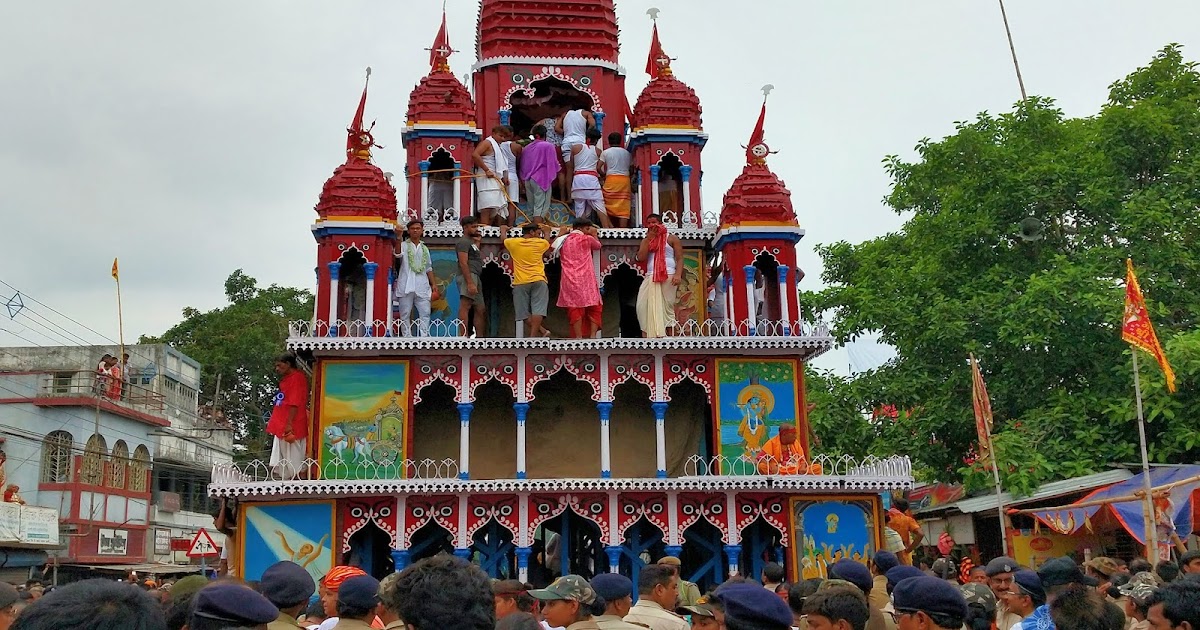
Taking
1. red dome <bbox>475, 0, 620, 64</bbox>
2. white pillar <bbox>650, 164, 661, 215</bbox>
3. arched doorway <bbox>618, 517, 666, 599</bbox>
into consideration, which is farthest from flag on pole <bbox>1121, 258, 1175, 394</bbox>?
red dome <bbox>475, 0, 620, 64</bbox>

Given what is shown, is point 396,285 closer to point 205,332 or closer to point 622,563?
point 622,563

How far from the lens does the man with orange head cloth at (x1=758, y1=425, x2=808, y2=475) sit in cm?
1862

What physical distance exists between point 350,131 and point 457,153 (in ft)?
7.14

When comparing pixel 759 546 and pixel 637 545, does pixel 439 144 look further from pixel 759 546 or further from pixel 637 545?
pixel 759 546

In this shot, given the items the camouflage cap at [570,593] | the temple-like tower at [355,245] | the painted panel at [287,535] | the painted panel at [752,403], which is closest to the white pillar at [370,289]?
the temple-like tower at [355,245]

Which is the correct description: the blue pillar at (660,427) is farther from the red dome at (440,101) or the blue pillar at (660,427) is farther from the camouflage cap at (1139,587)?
the camouflage cap at (1139,587)

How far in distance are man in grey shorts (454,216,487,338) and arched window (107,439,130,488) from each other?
71.7 ft

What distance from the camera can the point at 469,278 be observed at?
19.5 meters

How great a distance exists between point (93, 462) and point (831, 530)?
87.0 feet

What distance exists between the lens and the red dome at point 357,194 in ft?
64.1

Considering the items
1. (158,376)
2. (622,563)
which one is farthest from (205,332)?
(622,563)

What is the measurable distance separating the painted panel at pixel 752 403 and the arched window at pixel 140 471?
1023 inches

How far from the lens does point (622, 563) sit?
19734 millimetres

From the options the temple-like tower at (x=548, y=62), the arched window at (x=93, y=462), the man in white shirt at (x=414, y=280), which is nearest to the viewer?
the man in white shirt at (x=414, y=280)
